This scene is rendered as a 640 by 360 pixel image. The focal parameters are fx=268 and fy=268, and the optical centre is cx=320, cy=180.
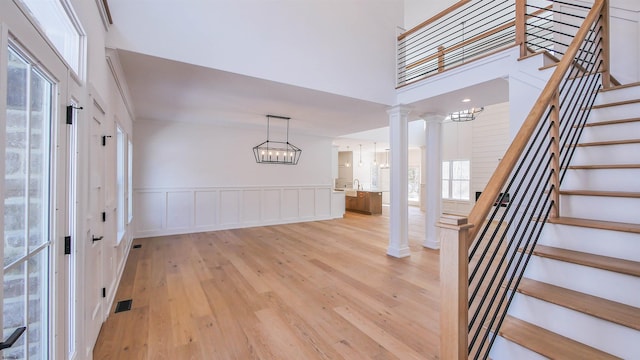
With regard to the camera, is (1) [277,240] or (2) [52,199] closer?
(2) [52,199]

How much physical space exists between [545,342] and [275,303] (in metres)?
2.24

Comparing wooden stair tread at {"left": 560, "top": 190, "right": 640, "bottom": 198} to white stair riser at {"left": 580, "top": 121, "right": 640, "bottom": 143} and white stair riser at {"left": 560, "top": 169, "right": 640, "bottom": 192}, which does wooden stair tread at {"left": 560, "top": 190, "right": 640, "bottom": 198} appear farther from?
white stair riser at {"left": 580, "top": 121, "right": 640, "bottom": 143}

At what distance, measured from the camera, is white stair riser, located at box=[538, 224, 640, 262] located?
1.63m

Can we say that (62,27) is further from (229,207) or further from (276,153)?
(276,153)

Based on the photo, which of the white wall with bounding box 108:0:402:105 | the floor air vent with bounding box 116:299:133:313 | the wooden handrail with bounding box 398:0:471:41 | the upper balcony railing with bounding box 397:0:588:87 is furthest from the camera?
the wooden handrail with bounding box 398:0:471:41

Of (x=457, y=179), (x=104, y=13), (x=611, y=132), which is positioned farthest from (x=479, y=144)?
(x=104, y=13)

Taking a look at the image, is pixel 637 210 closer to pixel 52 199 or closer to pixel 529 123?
pixel 529 123

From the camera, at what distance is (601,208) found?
1.91 meters

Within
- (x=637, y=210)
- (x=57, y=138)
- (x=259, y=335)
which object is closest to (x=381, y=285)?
(x=259, y=335)

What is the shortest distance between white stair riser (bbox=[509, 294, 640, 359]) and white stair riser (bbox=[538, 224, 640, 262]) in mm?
561

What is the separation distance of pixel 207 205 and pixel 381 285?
15.2 feet

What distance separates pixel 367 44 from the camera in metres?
4.05

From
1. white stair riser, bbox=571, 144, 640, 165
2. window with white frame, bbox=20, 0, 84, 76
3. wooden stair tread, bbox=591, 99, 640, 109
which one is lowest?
white stair riser, bbox=571, 144, 640, 165

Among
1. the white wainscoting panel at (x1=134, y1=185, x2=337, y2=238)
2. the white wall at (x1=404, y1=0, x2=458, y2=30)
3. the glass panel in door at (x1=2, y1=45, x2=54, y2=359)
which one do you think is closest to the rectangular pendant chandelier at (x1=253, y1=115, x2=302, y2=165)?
the white wainscoting panel at (x1=134, y1=185, x2=337, y2=238)
